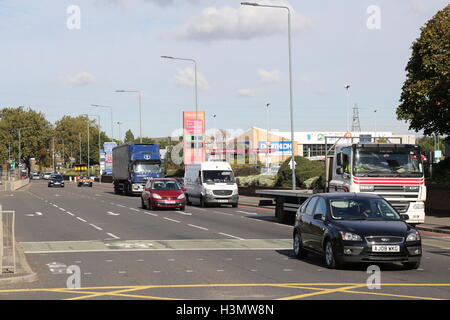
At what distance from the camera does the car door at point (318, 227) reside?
1458 centimetres

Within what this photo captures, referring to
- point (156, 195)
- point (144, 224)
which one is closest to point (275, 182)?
point (156, 195)

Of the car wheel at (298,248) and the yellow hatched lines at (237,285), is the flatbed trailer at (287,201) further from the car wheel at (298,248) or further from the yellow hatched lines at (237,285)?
the yellow hatched lines at (237,285)

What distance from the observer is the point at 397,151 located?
22.6 meters

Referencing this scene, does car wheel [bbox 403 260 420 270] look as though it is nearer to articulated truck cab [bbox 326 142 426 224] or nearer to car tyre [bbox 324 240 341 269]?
car tyre [bbox 324 240 341 269]

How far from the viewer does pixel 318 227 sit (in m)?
14.7

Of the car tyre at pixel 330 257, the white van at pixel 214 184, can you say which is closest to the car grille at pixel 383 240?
the car tyre at pixel 330 257

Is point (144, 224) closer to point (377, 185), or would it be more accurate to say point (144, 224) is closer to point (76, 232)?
point (76, 232)

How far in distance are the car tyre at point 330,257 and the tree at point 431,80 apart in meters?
18.7

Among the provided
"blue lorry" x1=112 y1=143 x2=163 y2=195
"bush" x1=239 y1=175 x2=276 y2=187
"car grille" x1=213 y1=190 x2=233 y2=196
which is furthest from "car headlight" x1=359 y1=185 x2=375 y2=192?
"blue lorry" x1=112 y1=143 x2=163 y2=195

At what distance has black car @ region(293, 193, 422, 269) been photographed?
13492 mm

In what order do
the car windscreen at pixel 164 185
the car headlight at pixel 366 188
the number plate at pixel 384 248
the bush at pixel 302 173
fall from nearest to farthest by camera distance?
1. the number plate at pixel 384 248
2. the car headlight at pixel 366 188
3. the car windscreen at pixel 164 185
4. the bush at pixel 302 173

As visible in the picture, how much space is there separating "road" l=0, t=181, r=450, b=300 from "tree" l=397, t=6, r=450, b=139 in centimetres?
1023
